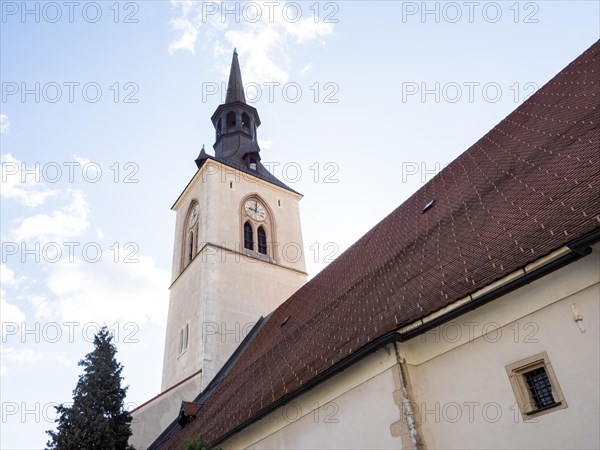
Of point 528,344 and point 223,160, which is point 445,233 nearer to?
point 528,344

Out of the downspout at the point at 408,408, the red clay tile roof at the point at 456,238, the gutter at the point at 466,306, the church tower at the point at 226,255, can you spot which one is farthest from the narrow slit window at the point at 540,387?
the church tower at the point at 226,255

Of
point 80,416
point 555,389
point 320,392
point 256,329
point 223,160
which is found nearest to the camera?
point 555,389

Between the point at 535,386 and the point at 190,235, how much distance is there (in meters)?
17.0

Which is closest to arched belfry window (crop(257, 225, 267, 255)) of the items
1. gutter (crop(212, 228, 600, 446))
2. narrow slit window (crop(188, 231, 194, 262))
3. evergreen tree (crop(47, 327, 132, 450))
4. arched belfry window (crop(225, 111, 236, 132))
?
narrow slit window (crop(188, 231, 194, 262))

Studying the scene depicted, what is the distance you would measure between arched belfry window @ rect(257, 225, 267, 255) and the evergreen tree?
8.03m

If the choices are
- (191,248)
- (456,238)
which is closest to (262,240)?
(191,248)

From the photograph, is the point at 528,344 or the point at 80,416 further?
the point at 80,416

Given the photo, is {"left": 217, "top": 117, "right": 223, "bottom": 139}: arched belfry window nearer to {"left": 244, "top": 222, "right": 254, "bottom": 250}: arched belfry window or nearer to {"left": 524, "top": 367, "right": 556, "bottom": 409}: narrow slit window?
{"left": 244, "top": 222, "right": 254, "bottom": 250}: arched belfry window

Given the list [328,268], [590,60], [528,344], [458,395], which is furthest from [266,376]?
[590,60]

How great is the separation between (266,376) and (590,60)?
868cm

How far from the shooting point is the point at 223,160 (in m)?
22.1

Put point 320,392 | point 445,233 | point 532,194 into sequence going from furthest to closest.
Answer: point 445,233
point 320,392
point 532,194

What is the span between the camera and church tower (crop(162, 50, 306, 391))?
56.7 ft

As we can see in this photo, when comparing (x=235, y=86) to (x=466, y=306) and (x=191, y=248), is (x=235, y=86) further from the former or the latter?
(x=466, y=306)
